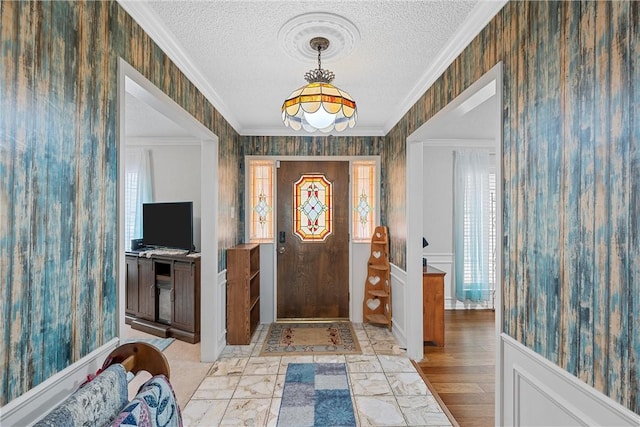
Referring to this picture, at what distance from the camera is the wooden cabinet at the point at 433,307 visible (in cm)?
372

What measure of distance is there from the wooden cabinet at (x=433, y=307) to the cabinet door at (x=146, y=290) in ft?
10.7

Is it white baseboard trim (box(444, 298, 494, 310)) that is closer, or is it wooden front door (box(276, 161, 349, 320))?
wooden front door (box(276, 161, 349, 320))

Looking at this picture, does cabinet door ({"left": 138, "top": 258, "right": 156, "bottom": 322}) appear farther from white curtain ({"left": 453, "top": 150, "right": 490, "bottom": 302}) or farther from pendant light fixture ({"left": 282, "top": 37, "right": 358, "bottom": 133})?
white curtain ({"left": 453, "top": 150, "right": 490, "bottom": 302})

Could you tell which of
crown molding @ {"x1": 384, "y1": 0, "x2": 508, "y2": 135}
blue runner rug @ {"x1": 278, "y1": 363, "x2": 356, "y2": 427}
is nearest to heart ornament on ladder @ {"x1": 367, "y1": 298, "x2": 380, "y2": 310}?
blue runner rug @ {"x1": 278, "y1": 363, "x2": 356, "y2": 427}

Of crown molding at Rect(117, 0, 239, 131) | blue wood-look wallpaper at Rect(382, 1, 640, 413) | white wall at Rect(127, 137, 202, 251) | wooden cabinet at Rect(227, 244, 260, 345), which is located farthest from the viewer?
white wall at Rect(127, 137, 202, 251)

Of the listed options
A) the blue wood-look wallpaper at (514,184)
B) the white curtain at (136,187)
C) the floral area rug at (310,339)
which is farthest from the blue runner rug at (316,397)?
the white curtain at (136,187)

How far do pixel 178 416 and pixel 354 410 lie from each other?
1558 millimetres

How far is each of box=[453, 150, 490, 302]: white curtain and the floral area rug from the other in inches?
78.5

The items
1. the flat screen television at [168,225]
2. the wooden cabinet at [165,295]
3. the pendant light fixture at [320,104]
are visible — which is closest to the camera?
the pendant light fixture at [320,104]

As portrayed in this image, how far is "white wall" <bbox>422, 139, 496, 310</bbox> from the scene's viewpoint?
5.12 metres

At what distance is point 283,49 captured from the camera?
2.29 metres

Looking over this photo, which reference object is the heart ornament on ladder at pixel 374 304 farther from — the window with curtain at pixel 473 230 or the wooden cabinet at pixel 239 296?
the wooden cabinet at pixel 239 296

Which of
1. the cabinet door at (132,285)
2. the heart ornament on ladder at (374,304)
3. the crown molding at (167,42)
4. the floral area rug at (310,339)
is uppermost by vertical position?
the crown molding at (167,42)

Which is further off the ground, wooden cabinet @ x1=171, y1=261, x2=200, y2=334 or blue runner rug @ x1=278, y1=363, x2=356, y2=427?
wooden cabinet @ x1=171, y1=261, x2=200, y2=334
